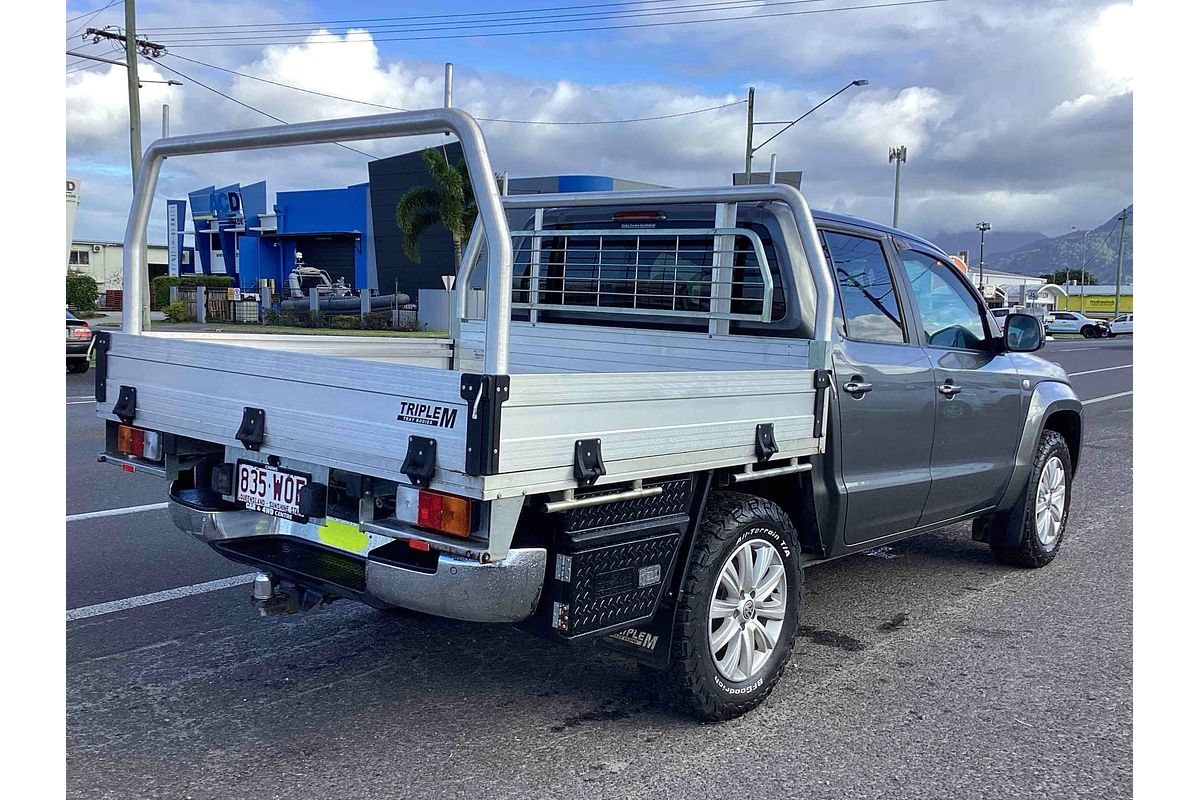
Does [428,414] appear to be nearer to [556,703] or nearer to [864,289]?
[556,703]

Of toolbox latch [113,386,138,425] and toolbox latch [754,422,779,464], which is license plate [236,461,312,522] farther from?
toolbox latch [754,422,779,464]

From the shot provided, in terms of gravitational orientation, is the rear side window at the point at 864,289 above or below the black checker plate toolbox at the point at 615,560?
above

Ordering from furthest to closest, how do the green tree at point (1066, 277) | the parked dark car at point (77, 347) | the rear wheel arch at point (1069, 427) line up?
1. the green tree at point (1066, 277)
2. the parked dark car at point (77, 347)
3. the rear wheel arch at point (1069, 427)

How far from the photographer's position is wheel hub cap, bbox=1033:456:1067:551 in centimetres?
612

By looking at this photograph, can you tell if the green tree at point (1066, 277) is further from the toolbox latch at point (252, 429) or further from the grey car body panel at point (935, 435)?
the toolbox latch at point (252, 429)

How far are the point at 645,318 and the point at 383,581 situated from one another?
235 cm

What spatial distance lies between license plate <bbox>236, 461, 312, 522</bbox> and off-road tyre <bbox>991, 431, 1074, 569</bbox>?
14.0ft

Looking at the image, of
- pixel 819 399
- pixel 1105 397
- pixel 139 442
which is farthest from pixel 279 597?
pixel 1105 397

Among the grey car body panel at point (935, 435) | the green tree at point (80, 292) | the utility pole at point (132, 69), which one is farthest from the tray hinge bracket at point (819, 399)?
the green tree at point (80, 292)

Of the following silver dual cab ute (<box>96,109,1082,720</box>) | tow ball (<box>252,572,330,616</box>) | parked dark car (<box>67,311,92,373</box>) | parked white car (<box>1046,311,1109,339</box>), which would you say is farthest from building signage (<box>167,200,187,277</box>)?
tow ball (<box>252,572,330,616</box>)

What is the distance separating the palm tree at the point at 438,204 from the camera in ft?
107

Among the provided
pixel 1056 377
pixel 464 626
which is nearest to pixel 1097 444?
pixel 1056 377

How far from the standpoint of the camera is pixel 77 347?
18.2m

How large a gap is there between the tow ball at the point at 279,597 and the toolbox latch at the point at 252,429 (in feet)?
2.01
